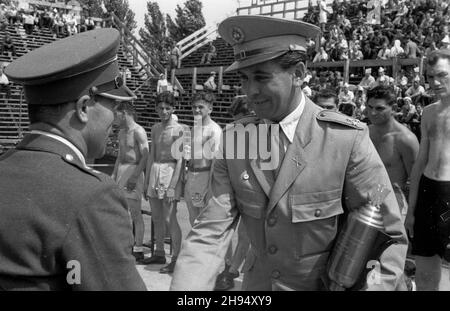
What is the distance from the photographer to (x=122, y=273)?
1758 mm

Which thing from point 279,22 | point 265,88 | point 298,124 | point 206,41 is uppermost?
point 279,22

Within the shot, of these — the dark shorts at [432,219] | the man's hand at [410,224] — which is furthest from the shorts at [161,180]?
the dark shorts at [432,219]

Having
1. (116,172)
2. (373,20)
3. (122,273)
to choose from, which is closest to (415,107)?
(116,172)

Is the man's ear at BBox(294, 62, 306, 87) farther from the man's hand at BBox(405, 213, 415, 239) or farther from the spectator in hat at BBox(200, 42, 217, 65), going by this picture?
the spectator in hat at BBox(200, 42, 217, 65)

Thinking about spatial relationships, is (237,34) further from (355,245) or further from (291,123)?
(355,245)

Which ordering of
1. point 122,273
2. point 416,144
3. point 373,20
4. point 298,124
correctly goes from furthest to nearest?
point 373,20
point 416,144
point 298,124
point 122,273

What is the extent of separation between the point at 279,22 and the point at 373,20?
2306 centimetres

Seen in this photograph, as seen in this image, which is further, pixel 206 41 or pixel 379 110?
pixel 206 41

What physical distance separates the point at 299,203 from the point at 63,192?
1059mm

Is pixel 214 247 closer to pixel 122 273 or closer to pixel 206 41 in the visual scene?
pixel 122 273

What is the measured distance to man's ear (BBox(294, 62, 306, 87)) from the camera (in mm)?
2471

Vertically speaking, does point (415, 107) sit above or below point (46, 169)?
below

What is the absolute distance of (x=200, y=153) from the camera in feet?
19.8

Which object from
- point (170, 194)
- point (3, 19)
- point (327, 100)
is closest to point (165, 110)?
point (170, 194)
